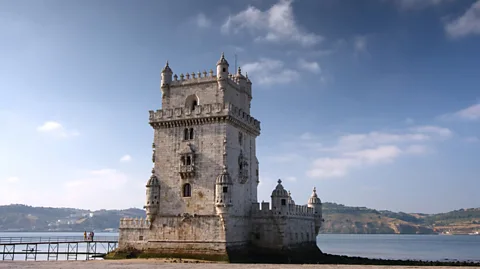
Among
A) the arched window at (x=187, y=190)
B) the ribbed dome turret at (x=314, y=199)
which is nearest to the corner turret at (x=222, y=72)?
the arched window at (x=187, y=190)

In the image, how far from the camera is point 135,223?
53188mm

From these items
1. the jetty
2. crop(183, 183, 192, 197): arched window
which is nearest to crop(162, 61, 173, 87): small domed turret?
crop(183, 183, 192, 197): arched window

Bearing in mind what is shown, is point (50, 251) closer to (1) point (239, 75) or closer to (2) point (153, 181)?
(2) point (153, 181)

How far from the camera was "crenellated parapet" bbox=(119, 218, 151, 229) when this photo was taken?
52569 mm

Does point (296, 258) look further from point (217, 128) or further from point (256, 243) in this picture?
point (217, 128)

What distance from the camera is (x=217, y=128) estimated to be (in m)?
51.7

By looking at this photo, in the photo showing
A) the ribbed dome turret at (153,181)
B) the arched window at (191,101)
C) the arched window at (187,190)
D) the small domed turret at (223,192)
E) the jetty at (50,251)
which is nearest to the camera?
the small domed turret at (223,192)

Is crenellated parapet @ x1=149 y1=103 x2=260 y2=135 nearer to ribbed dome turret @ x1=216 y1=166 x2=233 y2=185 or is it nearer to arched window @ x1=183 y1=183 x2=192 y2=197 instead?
ribbed dome turret @ x1=216 y1=166 x2=233 y2=185

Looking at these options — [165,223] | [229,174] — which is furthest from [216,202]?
[165,223]

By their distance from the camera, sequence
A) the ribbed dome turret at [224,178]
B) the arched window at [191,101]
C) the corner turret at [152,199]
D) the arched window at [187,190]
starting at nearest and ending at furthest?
the ribbed dome turret at [224,178], the arched window at [187,190], the corner turret at [152,199], the arched window at [191,101]

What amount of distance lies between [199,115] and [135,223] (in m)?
13.6

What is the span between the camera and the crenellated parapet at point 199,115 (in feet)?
169

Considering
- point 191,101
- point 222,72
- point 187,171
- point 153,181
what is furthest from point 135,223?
point 222,72

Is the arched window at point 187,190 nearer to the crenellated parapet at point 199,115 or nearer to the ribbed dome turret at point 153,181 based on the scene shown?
the ribbed dome turret at point 153,181
